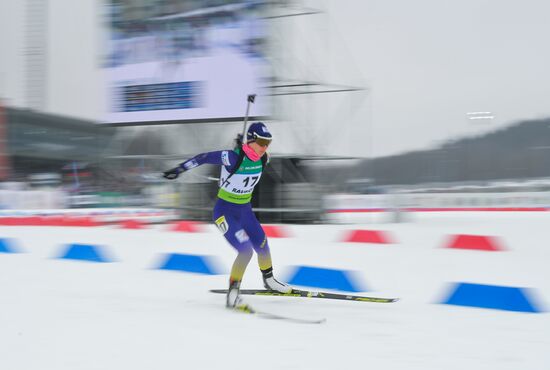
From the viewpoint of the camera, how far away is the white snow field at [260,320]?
133 inches

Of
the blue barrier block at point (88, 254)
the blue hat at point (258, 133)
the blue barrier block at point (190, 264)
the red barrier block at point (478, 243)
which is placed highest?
the blue hat at point (258, 133)

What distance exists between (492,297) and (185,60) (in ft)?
41.7

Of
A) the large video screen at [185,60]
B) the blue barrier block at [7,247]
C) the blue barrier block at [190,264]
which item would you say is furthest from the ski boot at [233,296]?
the large video screen at [185,60]

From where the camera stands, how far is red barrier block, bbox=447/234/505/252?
916cm

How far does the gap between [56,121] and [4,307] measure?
48028mm

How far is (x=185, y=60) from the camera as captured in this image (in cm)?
1573

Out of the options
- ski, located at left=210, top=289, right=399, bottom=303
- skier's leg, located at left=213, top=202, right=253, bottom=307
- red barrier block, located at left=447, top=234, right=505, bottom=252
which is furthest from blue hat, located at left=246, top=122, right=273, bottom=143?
red barrier block, located at left=447, top=234, right=505, bottom=252

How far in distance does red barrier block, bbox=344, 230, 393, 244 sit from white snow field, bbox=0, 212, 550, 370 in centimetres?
152

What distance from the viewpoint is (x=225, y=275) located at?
23.1ft

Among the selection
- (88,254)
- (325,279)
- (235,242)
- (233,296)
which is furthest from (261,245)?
(88,254)

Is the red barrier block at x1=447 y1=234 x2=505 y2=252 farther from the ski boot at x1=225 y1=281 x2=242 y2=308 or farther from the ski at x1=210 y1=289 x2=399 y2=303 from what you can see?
the ski boot at x1=225 y1=281 x2=242 y2=308

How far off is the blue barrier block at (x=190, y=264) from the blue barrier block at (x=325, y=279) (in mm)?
1150

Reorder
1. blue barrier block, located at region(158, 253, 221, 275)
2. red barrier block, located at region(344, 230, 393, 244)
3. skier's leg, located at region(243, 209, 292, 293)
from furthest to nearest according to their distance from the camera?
1. red barrier block, located at region(344, 230, 393, 244)
2. blue barrier block, located at region(158, 253, 221, 275)
3. skier's leg, located at region(243, 209, 292, 293)

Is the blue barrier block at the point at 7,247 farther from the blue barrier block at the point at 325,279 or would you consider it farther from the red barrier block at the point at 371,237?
the red barrier block at the point at 371,237
